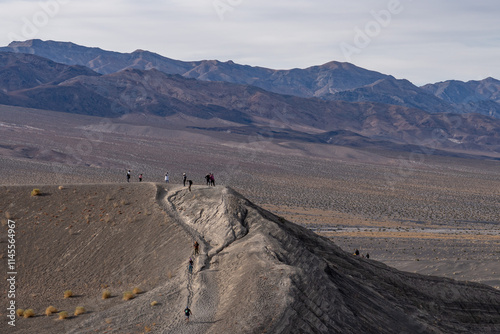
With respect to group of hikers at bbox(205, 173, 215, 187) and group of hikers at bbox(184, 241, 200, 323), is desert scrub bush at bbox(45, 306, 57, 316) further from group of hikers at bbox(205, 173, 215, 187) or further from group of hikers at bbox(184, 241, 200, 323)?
group of hikers at bbox(205, 173, 215, 187)

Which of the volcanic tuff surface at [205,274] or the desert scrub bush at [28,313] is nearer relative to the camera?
the volcanic tuff surface at [205,274]

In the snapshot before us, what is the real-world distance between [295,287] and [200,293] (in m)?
3.74

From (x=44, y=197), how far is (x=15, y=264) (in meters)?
6.23

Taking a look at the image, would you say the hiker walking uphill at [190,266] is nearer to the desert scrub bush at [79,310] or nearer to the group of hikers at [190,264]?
the group of hikers at [190,264]

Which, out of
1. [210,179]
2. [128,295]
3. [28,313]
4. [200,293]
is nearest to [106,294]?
[128,295]

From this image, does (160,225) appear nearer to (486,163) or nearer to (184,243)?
(184,243)

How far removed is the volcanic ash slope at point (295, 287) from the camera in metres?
19.5

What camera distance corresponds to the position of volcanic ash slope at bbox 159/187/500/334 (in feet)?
64.0

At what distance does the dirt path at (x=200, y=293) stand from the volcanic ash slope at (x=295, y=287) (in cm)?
5

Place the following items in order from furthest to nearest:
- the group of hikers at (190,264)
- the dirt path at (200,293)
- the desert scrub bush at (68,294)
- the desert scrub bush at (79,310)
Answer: the desert scrub bush at (68,294) → the desert scrub bush at (79,310) → the group of hikers at (190,264) → the dirt path at (200,293)

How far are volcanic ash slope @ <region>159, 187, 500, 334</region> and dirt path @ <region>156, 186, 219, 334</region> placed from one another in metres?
0.05

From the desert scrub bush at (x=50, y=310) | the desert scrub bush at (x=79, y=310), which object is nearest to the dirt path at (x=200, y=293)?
the desert scrub bush at (x=79, y=310)

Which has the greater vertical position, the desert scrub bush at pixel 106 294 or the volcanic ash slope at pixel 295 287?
the volcanic ash slope at pixel 295 287

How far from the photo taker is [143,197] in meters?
31.9
